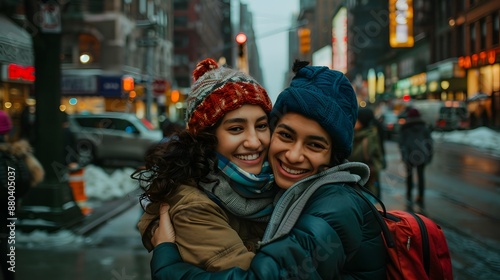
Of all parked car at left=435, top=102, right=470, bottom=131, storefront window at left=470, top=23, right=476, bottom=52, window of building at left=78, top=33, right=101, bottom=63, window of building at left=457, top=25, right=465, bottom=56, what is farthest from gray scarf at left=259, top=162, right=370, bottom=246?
window of building at left=457, top=25, right=465, bottom=56

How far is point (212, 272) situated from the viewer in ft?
5.94

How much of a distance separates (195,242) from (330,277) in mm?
505

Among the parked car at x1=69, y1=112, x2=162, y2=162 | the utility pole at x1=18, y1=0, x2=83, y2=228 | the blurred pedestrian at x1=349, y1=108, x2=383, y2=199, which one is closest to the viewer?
the blurred pedestrian at x1=349, y1=108, x2=383, y2=199

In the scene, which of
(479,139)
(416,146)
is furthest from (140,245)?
(479,139)

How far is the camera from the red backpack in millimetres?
1972

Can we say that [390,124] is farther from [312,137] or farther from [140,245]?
[312,137]

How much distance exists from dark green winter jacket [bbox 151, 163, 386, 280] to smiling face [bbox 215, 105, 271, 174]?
0.29 m

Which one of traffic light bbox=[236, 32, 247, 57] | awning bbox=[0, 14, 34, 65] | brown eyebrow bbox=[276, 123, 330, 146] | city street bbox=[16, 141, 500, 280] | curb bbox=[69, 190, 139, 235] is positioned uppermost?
traffic light bbox=[236, 32, 247, 57]

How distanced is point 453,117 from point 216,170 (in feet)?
118

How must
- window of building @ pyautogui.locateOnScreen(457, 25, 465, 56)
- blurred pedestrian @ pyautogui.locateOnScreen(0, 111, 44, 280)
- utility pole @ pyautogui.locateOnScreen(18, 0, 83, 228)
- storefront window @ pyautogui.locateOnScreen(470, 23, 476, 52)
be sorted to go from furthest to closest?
window of building @ pyautogui.locateOnScreen(457, 25, 465, 56) < storefront window @ pyautogui.locateOnScreen(470, 23, 476, 52) < utility pole @ pyautogui.locateOnScreen(18, 0, 83, 228) < blurred pedestrian @ pyautogui.locateOnScreen(0, 111, 44, 280)

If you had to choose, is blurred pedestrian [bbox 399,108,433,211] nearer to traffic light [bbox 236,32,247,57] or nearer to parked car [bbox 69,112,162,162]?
traffic light [bbox 236,32,247,57]

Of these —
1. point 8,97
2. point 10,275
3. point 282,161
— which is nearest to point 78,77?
point 8,97

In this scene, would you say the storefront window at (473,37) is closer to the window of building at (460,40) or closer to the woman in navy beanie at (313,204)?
the window of building at (460,40)

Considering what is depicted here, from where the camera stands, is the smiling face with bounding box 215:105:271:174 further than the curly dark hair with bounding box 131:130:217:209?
Yes
